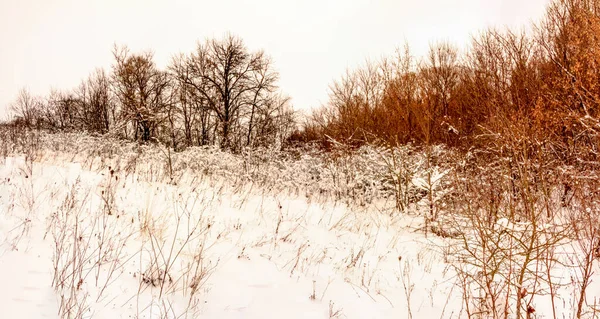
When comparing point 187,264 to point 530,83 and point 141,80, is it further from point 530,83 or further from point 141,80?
point 141,80

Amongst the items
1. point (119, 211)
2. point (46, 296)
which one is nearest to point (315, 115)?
point (119, 211)

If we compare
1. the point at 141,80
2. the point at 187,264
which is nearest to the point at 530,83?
the point at 187,264

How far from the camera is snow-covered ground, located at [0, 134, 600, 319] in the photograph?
269 cm

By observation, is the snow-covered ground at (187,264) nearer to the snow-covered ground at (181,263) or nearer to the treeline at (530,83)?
the snow-covered ground at (181,263)

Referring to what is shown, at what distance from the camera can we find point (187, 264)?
3373 mm

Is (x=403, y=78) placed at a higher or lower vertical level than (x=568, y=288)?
higher

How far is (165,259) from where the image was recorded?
11.1 ft

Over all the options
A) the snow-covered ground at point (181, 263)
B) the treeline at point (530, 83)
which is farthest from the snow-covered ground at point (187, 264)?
the treeline at point (530, 83)

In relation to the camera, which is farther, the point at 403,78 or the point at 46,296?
the point at 403,78

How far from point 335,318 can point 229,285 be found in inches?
42.8

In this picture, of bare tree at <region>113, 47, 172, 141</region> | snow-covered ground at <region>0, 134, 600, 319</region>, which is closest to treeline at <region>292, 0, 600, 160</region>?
snow-covered ground at <region>0, 134, 600, 319</region>

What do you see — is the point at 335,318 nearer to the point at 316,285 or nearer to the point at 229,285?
the point at 316,285

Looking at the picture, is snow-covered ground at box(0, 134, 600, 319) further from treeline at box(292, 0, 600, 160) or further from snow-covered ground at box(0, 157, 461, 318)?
treeline at box(292, 0, 600, 160)

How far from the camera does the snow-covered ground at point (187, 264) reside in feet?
8.81
